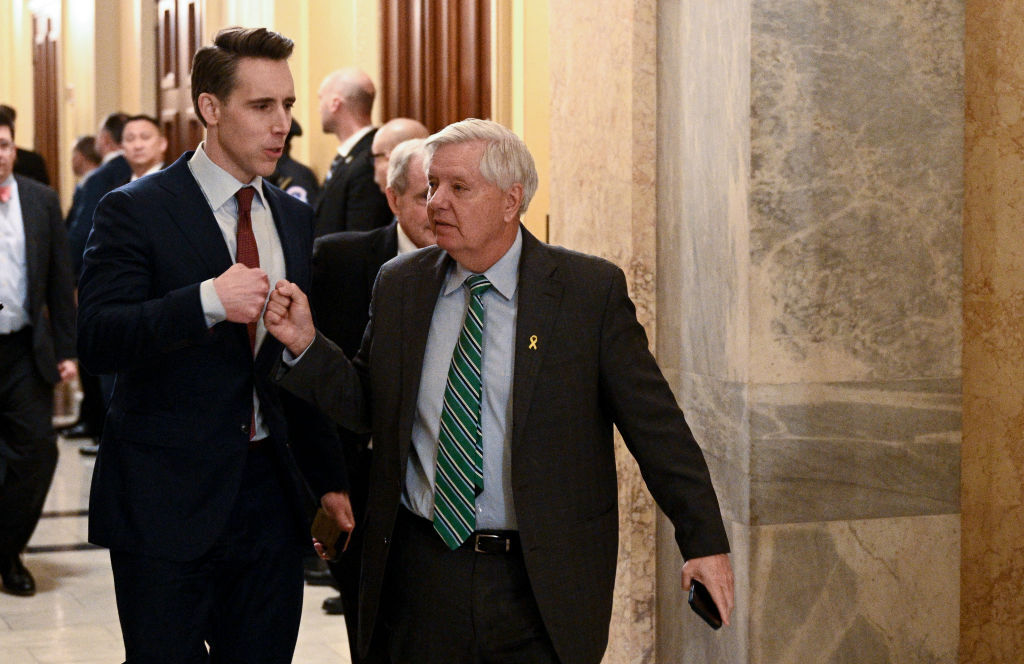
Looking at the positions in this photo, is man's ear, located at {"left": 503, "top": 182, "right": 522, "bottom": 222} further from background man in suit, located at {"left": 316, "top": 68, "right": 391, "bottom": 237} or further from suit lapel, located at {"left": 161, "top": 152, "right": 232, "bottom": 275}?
background man in suit, located at {"left": 316, "top": 68, "right": 391, "bottom": 237}

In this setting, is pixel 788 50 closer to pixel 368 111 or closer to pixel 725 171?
pixel 725 171

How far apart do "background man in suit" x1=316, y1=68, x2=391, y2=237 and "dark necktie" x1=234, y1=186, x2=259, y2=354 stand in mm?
2930

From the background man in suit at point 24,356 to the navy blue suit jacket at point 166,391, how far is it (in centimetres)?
303

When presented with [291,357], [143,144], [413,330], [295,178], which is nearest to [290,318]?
[291,357]

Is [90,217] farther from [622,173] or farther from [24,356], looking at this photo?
[622,173]

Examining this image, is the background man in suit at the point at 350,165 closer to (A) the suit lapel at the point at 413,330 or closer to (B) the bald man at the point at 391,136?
(B) the bald man at the point at 391,136

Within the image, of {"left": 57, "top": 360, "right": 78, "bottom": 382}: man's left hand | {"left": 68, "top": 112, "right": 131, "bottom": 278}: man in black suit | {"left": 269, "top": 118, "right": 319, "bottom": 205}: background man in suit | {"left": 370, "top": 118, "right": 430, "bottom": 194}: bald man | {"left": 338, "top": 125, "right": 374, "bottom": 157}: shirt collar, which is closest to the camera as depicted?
{"left": 370, "top": 118, "right": 430, "bottom": 194}: bald man

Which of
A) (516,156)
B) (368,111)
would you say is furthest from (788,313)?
(368,111)

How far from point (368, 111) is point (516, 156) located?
4009 mm

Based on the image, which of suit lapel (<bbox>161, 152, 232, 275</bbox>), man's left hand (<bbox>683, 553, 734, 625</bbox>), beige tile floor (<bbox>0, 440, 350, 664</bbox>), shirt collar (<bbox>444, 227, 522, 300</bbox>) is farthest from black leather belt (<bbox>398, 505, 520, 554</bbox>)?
beige tile floor (<bbox>0, 440, 350, 664</bbox>)

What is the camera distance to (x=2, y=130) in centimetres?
568

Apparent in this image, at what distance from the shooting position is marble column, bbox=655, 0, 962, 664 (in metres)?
3.36

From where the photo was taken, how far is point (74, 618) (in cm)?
532

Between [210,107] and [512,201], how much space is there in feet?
2.26
